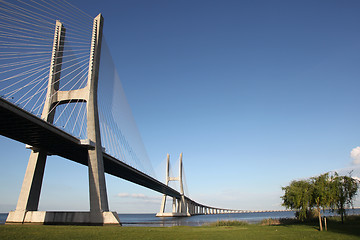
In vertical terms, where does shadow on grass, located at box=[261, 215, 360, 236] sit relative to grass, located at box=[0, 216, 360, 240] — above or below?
above

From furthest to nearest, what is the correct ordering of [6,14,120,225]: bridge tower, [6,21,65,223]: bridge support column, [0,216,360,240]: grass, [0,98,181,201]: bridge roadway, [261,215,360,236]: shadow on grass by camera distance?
[6,14,120,225]: bridge tower
[6,21,65,223]: bridge support column
[0,98,181,201]: bridge roadway
[261,215,360,236]: shadow on grass
[0,216,360,240]: grass

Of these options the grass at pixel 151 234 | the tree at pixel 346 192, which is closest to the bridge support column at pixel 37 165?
the grass at pixel 151 234

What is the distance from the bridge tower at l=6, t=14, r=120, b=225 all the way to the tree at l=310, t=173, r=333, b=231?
19.3m

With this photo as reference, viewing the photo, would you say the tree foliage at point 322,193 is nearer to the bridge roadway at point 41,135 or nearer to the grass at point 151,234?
the grass at point 151,234

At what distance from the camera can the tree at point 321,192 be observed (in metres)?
22.3

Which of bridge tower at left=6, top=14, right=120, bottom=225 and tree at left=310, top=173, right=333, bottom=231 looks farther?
bridge tower at left=6, top=14, right=120, bottom=225

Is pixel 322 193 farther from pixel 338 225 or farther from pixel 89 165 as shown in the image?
pixel 89 165

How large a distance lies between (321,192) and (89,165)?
2304cm

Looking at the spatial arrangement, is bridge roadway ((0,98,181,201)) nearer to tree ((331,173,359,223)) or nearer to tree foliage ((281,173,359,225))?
tree foliage ((281,173,359,225))

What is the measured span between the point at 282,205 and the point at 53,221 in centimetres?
2441

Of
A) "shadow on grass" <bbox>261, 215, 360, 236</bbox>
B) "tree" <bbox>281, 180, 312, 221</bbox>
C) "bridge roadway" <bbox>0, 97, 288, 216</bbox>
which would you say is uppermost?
"bridge roadway" <bbox>0, 97, 288, 216</bbox>

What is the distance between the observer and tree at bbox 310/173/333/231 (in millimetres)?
22328

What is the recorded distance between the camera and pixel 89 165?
31953 mm

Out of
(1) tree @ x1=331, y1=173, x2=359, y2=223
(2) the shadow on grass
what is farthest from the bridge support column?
(1) tree @ x1=331, y1=173, x2=359, y2=223
